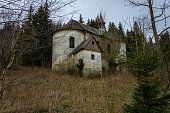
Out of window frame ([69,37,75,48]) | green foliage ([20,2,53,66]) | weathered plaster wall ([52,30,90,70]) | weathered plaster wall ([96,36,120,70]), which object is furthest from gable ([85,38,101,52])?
green foliage ([20,2,53,66])

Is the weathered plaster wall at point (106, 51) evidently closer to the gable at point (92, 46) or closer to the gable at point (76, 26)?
the gable at point (76, 26)

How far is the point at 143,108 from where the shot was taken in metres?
2.36

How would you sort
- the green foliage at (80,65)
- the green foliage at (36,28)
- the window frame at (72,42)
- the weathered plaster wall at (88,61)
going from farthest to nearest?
the window frame at (72,42), the weathered plaster wall at (88,61), the green foliage at (80,65), the green foliage at (36,28)

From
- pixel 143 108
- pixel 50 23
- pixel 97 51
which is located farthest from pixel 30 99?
pixel 97 51

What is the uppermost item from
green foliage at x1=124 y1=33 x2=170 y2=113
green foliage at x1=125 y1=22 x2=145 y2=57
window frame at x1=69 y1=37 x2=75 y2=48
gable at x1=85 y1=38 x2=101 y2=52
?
window frame at x1=69 y1=37 x2=75 y2=48

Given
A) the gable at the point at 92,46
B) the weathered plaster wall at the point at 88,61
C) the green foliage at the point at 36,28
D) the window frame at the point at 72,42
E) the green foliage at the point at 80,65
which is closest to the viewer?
the green foliage at the point at 36,28

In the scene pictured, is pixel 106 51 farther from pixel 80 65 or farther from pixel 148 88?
pixel 148 88

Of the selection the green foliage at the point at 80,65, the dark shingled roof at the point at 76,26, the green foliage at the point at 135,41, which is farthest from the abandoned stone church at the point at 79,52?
the green foliage at the point at 135,41

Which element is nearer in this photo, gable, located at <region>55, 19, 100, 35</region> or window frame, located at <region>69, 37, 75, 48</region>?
gable, located at <region>55, 19, 100, 35</region>

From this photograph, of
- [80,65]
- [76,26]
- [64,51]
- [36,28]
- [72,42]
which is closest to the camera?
[36,28]

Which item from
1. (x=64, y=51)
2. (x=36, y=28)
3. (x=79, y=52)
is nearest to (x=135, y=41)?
(x=36, y=28)

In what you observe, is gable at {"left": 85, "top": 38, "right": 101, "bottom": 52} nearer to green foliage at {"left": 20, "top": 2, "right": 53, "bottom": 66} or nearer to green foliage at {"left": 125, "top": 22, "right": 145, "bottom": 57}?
green foliage at {"left": 125, "top": 22, "right": 145, "bottom": 57}

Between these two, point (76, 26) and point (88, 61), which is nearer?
point (76, 26)

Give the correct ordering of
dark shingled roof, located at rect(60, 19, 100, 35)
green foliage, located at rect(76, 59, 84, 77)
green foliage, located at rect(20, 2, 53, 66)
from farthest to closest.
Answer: green foliage, located at rect(76, 59, 84, 77)
dark shingled roof, located at rect(60, 19, 100, 35)
green foliage, located at rect(20, 2, 53, 66)
